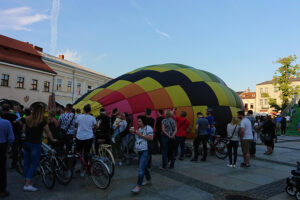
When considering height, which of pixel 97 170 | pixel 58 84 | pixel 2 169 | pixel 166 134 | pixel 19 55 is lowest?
pixel 97 170

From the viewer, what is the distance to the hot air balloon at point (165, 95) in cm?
863

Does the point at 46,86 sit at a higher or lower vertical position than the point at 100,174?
higher

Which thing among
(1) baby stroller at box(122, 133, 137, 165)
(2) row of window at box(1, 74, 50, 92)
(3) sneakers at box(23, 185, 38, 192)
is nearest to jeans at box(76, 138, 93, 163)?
(3) sneakers at box(23, 185, 38, 192)

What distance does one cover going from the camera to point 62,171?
184 inches

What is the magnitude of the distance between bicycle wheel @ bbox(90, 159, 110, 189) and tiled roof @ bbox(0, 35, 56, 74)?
980 inches

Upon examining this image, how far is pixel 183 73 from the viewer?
10.1 meters

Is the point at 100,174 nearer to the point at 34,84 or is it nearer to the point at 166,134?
the point at 166,134

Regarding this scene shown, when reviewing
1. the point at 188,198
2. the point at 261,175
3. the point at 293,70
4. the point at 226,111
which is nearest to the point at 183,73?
the point at 226,111

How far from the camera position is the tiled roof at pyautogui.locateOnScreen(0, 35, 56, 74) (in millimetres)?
25375

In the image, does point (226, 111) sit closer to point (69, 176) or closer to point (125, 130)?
point (125, 130)

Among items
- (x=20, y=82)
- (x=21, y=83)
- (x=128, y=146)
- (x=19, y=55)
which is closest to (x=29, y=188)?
(x=128, y=146)

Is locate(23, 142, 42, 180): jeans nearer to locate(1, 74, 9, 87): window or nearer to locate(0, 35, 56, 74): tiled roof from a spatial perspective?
locate(0, 35, 56, 74): tiled roof

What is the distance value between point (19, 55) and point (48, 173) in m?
27.6

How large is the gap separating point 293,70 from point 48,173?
4151 cm
